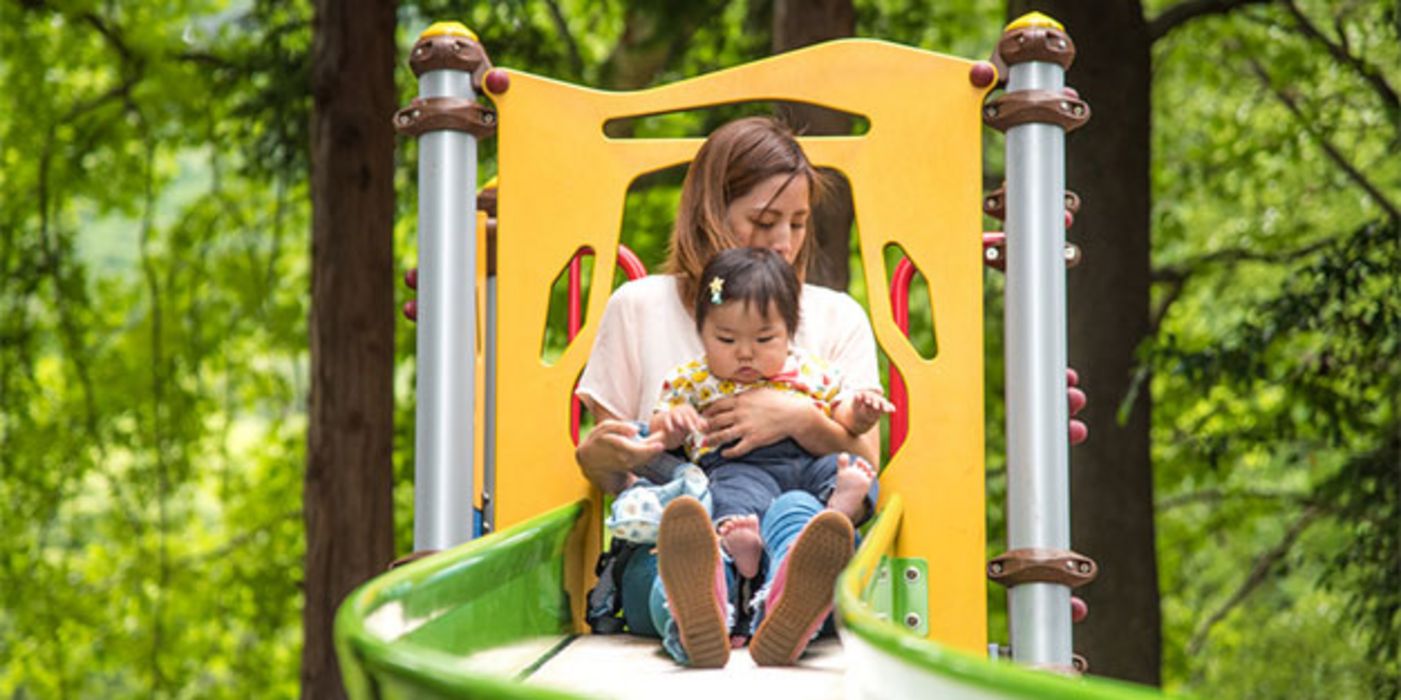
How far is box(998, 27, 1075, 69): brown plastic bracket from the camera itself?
11.8ft

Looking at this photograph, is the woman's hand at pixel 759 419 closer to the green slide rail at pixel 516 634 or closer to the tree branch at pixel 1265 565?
the green slide rail at pixel 516 634

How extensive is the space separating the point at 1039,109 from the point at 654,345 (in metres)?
0.85

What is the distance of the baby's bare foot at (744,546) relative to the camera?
3041 mm

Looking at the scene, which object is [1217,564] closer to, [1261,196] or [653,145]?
[1261,196]

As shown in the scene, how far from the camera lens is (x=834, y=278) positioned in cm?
675

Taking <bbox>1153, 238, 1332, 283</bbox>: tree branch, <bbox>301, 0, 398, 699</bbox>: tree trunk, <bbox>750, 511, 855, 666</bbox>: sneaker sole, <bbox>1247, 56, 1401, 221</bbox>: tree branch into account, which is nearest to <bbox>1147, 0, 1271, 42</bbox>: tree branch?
<bbox>1247, 56, 1401, 221</bbox>: tree branch

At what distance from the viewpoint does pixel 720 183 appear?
3.67 m

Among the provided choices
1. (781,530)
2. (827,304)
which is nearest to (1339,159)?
(827,304)

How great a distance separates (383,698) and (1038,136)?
2296 mm

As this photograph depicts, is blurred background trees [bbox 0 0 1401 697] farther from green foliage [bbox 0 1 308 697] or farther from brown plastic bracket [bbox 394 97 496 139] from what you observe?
brown plastic bracket [bbox 394 97 496 139]

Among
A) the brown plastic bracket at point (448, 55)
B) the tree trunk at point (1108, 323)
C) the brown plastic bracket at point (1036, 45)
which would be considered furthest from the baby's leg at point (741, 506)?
the tree trunk at point (1108, 323)

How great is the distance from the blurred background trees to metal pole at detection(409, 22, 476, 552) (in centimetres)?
321

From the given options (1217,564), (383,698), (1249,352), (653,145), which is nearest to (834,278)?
(1249,352)

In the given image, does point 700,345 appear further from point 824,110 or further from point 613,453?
point 824,110
